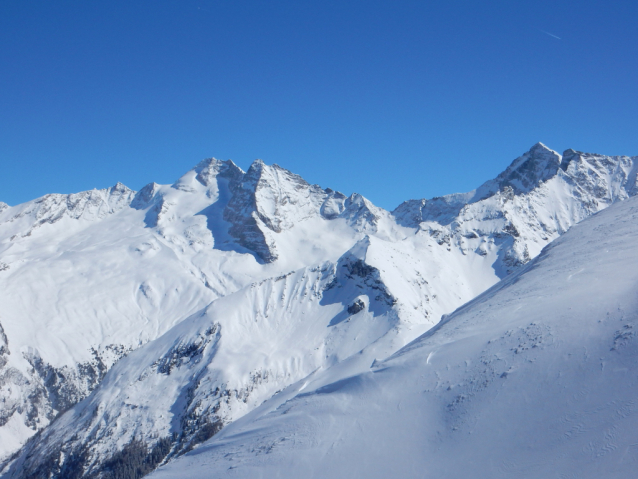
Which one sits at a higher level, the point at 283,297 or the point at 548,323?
the point at 283,297

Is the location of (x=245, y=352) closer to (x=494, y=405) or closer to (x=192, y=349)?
(x=192, y=349)

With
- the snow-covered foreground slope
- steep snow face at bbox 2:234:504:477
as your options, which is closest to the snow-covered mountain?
steep snow face at bbox 2:234:504:477

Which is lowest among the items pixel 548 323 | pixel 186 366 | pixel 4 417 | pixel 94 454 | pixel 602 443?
pixel 602 443

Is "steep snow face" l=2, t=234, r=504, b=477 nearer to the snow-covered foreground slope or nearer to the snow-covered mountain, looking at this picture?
the snow-covered mountain

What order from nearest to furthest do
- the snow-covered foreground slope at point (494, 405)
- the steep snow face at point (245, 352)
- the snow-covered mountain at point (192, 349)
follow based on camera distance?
1. the snow-covered foreground slope at point (494, 405)
2. the steep snow face at point (245, 352)
3. the snow-covered mountain at point (192, 349)

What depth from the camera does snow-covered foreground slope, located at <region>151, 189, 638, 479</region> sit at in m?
33.3

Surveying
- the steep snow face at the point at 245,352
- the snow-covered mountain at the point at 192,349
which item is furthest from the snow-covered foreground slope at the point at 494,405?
the steep snow face at the point at 245,352

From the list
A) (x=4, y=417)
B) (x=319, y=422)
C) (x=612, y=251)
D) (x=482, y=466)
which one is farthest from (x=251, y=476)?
(x=4, y=417)

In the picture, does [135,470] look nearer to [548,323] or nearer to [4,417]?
[4,417]

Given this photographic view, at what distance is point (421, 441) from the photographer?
4062 centimetres

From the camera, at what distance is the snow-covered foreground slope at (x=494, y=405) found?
109 feet

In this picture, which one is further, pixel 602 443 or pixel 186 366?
pixel 186 366

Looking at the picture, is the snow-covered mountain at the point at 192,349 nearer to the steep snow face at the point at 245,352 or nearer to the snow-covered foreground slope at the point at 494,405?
the steep snow face at the point at 245,352

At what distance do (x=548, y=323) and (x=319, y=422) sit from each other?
25436mm
